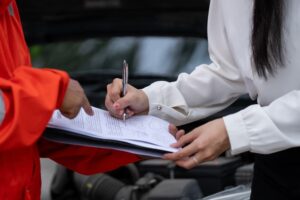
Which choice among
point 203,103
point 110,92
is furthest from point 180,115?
point 110,92

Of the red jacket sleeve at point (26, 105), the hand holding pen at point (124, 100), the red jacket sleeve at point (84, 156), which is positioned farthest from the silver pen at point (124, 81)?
the red jacket sleeve at point (26, 105)

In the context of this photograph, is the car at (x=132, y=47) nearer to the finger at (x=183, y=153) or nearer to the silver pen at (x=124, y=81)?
the silver pen at (x=124, y=81)

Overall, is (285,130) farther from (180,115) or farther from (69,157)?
(69,157)

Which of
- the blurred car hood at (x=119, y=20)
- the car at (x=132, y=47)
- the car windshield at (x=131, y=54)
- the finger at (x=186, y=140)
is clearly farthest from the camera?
the blurred car hood at (x=119, y=20)

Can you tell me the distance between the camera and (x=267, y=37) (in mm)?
1697

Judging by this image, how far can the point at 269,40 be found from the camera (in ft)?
5.57

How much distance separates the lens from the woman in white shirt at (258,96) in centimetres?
167

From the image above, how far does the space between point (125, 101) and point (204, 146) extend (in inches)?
12.0

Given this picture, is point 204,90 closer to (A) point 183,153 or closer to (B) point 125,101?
(B) point 125,101

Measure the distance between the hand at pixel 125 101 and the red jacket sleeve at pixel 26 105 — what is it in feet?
1.14

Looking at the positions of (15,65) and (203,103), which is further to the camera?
(203,103)

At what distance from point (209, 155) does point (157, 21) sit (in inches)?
88.7

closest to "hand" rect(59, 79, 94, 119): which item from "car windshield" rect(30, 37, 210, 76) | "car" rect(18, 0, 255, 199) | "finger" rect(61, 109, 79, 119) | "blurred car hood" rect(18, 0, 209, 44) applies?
"finger" rect(61, 109, 79, 119)

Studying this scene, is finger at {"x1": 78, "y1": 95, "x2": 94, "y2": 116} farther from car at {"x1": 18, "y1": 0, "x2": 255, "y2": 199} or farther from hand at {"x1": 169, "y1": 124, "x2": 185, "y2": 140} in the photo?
car at {"x1": 18, "y1": 0, "x2": 255, "y2": 199}
